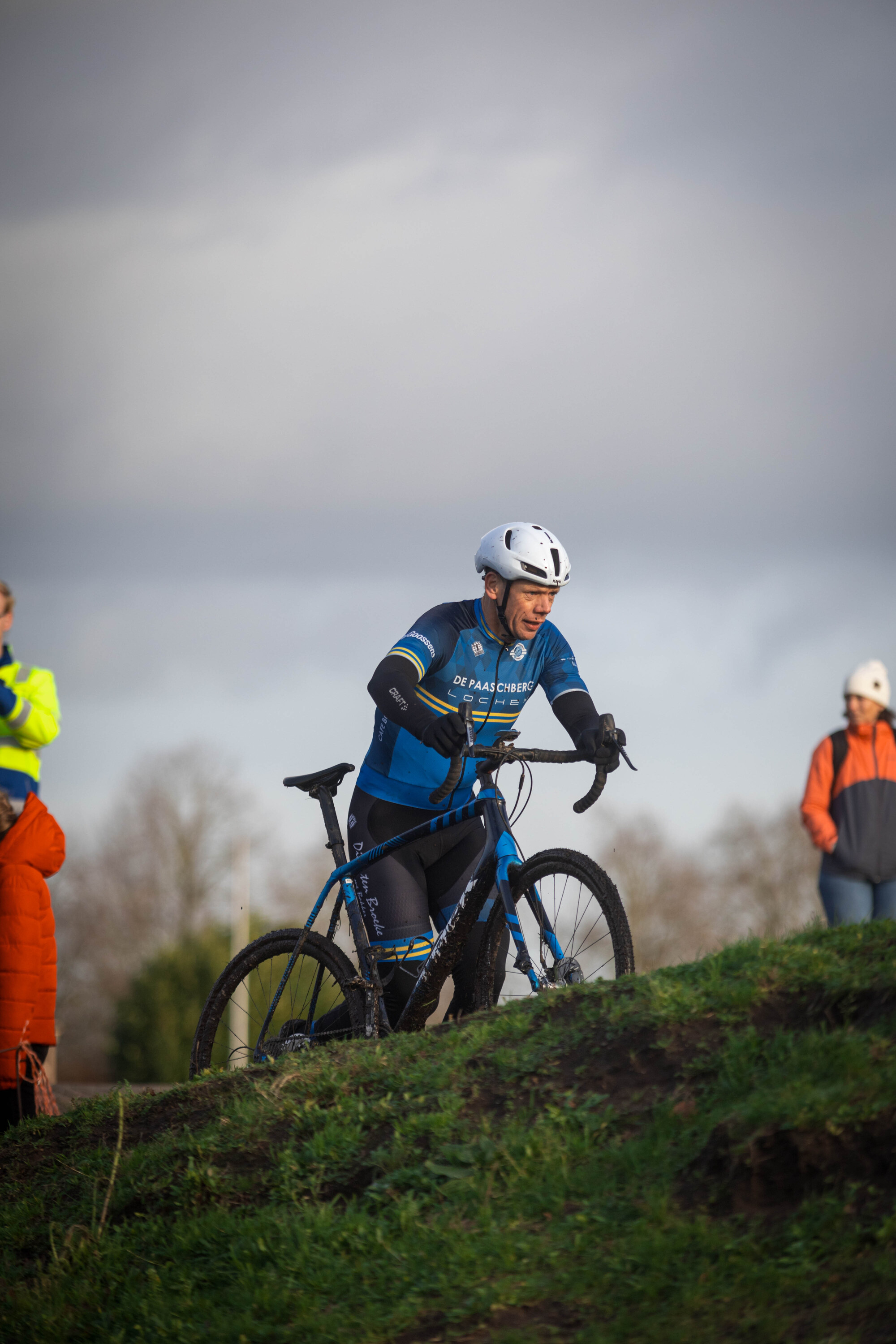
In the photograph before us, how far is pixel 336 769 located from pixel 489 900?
141 cm

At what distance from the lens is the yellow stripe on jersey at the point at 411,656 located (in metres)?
6.13

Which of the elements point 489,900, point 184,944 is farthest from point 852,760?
point 184,944

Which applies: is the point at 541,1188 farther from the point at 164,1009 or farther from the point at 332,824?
the point at 164,1009

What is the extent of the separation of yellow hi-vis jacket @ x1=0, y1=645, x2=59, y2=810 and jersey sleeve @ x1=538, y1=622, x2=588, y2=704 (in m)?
2.57

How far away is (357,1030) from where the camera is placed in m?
6.32

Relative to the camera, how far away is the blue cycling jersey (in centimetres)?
629

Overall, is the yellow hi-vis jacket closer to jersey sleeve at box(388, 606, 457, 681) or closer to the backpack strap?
jersey sleeve at box(388, 606, 457, 681)

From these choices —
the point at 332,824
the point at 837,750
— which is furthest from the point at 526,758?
the point at 837,750

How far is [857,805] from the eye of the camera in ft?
26.5

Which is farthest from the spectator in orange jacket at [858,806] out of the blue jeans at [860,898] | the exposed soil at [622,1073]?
the exposed soil at [622,1073]

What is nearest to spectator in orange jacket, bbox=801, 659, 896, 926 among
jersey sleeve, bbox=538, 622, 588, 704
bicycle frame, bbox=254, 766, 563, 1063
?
jersey sleeve, bbox=538, 622, 588, 704

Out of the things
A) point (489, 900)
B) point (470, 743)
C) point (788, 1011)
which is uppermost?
point (470, 743)

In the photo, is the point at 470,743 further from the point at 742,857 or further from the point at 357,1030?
the point at 742,857

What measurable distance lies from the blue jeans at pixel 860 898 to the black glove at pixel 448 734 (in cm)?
345
